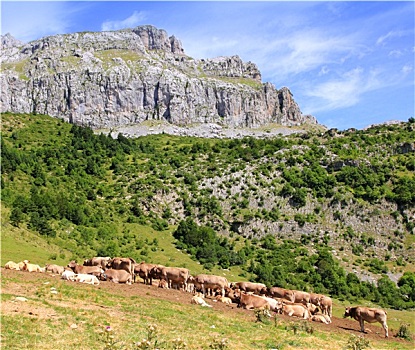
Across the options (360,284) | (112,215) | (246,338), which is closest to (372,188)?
(360,284)

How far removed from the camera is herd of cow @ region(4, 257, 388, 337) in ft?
75.3

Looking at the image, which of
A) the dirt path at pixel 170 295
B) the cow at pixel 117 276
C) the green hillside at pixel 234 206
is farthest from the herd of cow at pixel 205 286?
the green hillside at pixel 234 206

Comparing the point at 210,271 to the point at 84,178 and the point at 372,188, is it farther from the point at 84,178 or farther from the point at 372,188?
the point at 372,188

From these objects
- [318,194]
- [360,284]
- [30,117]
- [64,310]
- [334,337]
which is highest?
[30,117]

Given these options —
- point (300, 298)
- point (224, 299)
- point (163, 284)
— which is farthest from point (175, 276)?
point (300, 298)

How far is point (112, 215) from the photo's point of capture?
224 ft

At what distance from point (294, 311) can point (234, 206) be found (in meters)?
55.6

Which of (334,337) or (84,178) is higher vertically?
(84,178)

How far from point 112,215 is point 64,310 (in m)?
53.8

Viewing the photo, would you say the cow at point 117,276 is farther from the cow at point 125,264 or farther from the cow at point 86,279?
the cow at point 86,279

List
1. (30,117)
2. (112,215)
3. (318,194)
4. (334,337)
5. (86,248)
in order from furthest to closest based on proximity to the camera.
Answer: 1. (30,117)
2. (318,194)
3. (112,215)
4. (86,248)
5. (334,337)

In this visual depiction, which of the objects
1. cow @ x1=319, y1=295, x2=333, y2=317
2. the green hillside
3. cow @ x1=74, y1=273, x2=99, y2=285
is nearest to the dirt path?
cow @ x1=74, y1=273, x2=99, y2=285

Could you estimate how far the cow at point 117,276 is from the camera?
25.1m

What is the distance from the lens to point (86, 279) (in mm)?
23047
